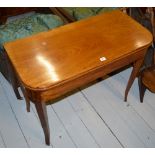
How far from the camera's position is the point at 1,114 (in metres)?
1.97

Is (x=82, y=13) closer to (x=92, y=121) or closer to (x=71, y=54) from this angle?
(x=71, y=54)

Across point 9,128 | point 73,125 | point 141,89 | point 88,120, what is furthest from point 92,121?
point 9,128

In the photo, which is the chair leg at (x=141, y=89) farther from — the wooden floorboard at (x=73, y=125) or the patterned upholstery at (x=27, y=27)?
the patterned upholstery at (x=27, y=27)

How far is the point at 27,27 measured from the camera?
197cm

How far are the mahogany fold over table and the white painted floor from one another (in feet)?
0.64

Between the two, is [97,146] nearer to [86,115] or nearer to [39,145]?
[86,115]

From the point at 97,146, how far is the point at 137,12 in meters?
1.18

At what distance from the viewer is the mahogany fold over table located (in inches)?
53.2

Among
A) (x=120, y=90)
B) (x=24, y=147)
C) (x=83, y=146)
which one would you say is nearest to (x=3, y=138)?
(x=24, y=147)

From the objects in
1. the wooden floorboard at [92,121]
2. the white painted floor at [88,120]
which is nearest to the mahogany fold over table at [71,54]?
the white painted floor at [88,120]

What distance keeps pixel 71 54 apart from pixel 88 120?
689 millimetres

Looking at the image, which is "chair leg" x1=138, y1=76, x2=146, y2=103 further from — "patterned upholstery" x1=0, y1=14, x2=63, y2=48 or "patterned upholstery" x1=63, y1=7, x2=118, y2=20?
"patterned upholstery" x1=0, y1=14, x2=63, y2=48

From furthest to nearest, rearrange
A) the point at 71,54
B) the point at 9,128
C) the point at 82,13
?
the point at 82,13
the point at 9,128
the point at 71,54

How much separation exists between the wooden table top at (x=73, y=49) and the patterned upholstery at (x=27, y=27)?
0.37 m
